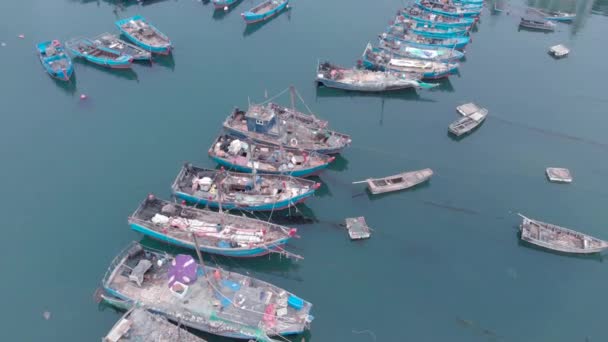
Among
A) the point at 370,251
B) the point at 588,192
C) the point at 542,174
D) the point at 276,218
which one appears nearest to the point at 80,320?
the point at 276,218

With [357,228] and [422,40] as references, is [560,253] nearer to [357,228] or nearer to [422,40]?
[357,228]

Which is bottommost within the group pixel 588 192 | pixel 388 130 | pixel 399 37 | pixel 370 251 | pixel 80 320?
pixel 80 320

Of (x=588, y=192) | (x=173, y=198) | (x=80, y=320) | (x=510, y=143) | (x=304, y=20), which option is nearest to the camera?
(x=80, y=320)

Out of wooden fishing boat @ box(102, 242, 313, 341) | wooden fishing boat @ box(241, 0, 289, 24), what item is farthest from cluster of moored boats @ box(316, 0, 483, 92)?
wooden fishing boat @ box(102, 242, 313, 341)

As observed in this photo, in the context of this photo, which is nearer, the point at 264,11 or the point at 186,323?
the point at 186,323

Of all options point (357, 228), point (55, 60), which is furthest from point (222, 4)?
point (357, 228)

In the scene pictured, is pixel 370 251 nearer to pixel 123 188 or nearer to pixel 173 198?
pixel 173 198
